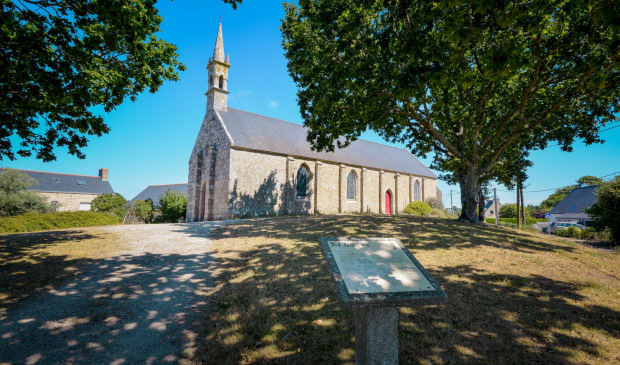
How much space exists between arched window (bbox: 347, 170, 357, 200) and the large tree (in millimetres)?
12995

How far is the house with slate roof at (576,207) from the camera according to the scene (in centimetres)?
3453

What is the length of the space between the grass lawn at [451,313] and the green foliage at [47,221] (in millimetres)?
13609

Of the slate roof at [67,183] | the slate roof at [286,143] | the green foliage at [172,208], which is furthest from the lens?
the slate roof at [67,183]

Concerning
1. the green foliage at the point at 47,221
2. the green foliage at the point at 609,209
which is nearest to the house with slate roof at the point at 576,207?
the green foliage at the point at 609,209

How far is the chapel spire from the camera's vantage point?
22.5m

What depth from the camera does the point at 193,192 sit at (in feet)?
74.9

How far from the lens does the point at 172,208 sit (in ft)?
78.1

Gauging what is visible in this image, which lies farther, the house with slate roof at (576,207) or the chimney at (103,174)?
the chimney at (103,174)

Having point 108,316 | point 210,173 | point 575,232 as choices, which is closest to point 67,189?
point 210,173

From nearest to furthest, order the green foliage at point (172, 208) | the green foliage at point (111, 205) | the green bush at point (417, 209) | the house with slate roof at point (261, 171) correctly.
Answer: the house with slate roof at point (261, 171), the green foliage at point (111, 205), the green foliage at point (172, 208), the green bush at point (417, 209)

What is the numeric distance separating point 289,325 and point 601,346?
436cm

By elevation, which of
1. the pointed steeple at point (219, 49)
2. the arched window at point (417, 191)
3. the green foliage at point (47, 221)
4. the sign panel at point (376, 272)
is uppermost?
the pointed steeple at point (219, 49)

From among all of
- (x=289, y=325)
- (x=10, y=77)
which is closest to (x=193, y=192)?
(x=10, y=77)

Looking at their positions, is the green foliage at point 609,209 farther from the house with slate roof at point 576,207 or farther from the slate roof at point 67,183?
the slate roof at point 67,183
